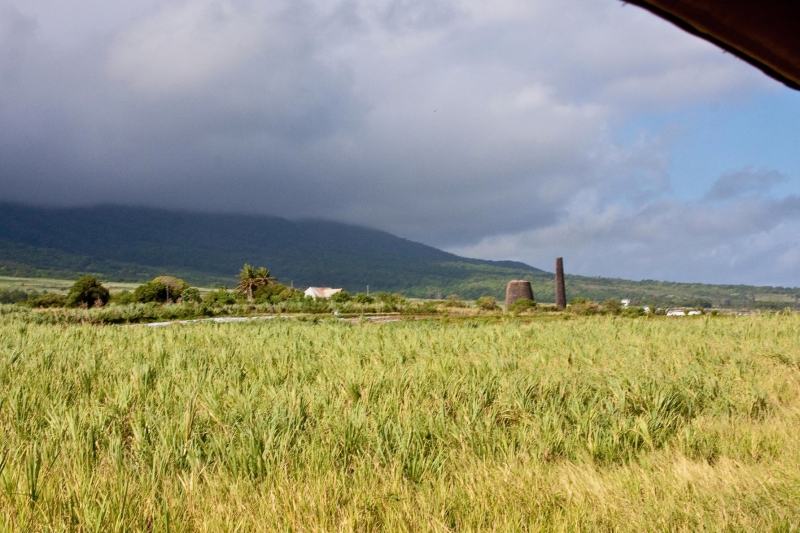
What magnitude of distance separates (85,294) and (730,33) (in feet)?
189

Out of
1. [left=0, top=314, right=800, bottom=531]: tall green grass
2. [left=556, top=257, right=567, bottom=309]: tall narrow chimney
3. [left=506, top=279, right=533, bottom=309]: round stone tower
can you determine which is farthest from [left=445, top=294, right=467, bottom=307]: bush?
[left=0, top=314, right=800, bottom=531]: tall green grass

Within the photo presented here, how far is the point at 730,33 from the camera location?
93 cm

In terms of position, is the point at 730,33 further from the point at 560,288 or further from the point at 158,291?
the point at 560,288

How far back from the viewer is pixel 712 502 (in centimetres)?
445

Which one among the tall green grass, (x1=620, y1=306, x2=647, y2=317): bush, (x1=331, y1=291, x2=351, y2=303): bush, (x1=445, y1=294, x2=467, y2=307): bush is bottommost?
the tall green grass

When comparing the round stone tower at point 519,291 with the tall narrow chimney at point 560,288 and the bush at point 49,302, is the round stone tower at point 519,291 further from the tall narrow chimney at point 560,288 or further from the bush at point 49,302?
the bush at point 49,302

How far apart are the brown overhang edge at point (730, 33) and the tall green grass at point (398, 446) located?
11.0 feet

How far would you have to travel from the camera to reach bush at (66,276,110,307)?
166 ft

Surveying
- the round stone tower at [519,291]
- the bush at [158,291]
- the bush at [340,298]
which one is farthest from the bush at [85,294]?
the round stone tower at [519,291]

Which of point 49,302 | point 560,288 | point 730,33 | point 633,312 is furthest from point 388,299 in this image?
point 730,33

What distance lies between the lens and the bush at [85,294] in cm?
5066

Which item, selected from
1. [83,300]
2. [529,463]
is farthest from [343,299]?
[529,463]

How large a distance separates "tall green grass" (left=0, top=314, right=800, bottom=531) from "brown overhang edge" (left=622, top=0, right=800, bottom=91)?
3.36 meters

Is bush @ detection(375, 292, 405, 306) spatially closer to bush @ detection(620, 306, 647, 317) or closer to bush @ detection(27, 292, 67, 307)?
bush @ detection(620, 306, 647, 317)
